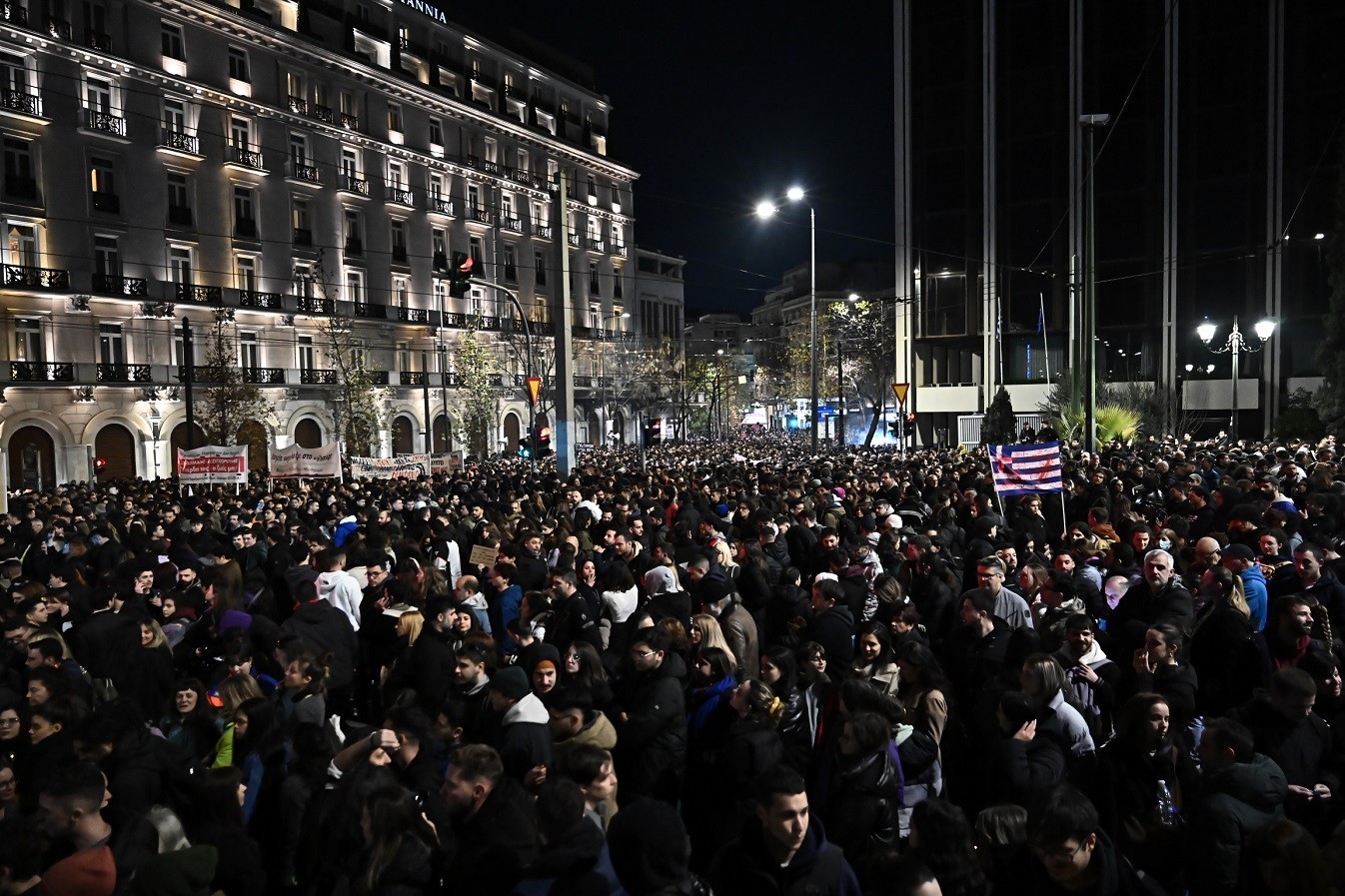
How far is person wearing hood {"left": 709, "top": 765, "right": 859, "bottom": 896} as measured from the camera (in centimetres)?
376

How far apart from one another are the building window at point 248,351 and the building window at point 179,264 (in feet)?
12.4

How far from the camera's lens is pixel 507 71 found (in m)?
64.9

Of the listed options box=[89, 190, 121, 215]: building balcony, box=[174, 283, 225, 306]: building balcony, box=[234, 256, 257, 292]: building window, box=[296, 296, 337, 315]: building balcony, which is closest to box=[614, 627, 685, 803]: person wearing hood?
box=[89, 190, 121, 215]: building balcony

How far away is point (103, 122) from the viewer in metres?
40.3

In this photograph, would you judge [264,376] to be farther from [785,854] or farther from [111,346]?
[785,854]

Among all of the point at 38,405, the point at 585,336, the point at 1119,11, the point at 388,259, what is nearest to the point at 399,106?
the point at 388,259

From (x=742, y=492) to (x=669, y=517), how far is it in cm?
238

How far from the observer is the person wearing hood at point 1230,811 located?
395 centimetres

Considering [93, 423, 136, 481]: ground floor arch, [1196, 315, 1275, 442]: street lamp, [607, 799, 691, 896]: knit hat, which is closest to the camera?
[607, 799, 691, 896]: knit hat

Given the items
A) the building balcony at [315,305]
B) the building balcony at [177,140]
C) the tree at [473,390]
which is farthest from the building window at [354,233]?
the building balcony at [177,140]

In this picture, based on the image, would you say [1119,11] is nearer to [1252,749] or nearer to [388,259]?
[388,259]

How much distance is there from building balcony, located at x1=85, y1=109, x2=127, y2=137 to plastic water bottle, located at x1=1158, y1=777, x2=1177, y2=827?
44.6 m

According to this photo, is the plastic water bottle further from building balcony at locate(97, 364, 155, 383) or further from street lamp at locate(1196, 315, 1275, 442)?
building balcony at locate(97, 364, 155, 383)

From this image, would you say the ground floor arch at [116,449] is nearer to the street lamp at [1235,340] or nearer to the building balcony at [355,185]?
the building balcony at [355,185]
